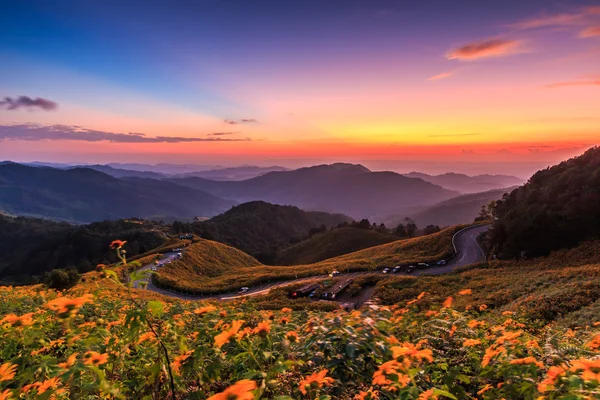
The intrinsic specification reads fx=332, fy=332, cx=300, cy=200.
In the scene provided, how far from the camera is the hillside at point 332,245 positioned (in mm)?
91562

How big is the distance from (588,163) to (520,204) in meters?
6.70

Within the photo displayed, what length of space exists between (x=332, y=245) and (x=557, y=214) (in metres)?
68.9

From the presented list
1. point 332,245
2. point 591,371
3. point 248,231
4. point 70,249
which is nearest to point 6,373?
point 591,371

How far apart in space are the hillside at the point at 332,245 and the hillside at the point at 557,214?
5697cm

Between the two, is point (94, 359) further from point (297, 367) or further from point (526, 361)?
point (526, 361)

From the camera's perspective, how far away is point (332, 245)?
3780 inches

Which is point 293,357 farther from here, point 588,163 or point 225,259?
point 225,259

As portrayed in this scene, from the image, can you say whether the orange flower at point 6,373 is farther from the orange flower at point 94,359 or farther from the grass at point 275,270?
the grass at point 275,270

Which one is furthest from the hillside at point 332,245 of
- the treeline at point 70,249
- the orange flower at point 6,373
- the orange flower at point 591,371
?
the orange flower at point 591,371

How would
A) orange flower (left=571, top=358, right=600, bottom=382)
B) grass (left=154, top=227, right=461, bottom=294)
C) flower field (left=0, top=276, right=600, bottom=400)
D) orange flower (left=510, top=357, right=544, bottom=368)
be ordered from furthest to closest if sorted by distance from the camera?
grass (left=154, top=227, right=461, bottom=294), orange flower (left=510, top=357, right=544, bottom=368), flower field (left=0, top=276, right=600, bottom=400), orange flower (left=571, top=358, right=600, bottom=382)

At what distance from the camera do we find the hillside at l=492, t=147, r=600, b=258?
2792cm

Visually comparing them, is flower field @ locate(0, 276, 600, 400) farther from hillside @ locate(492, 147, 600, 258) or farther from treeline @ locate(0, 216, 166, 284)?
Answer: treeline @ locate(0, 216, 166, 284)

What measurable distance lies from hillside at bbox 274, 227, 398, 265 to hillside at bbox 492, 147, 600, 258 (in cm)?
5697

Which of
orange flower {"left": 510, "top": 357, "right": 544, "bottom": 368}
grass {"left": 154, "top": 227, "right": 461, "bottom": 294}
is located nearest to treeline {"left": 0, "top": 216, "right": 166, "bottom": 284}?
grass {"left": 154, "top": 227, "right": 461, "bottom": 294}
